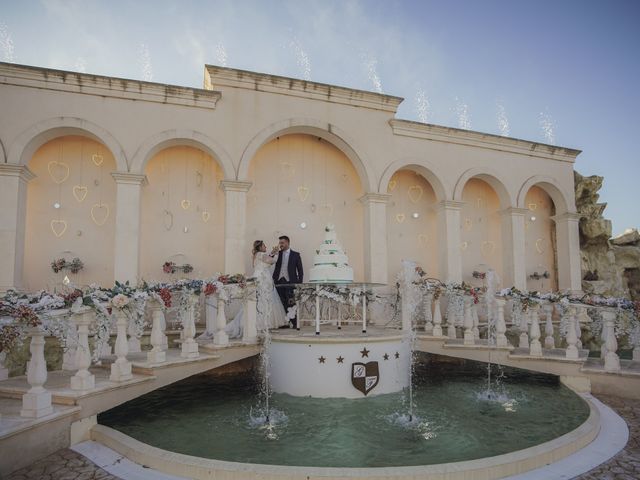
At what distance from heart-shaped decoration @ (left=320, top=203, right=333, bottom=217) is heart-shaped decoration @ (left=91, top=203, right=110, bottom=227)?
5.62 metres

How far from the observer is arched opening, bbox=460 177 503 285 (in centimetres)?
1470

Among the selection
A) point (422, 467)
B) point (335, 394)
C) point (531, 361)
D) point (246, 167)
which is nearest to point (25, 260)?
point (246, 167)

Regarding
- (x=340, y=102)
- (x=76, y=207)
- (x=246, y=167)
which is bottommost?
(x=76, y=207)

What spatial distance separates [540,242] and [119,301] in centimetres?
Result: 1398

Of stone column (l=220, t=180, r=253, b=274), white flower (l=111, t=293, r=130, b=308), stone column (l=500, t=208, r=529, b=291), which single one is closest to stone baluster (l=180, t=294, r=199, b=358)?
white flower (l=111, t=293, r=130, b=308)

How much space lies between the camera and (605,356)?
323 inches

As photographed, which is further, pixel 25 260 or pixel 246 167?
pixel 246 167

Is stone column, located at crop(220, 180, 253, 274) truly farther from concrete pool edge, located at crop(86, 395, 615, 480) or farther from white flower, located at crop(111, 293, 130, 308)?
concrete pool edge, located at crop(86, 395, 615, 480)

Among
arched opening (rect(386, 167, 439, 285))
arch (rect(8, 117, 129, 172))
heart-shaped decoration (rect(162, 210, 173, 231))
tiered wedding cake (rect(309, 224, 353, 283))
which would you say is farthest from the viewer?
arched opening (rect(386, 167, 439, 285))

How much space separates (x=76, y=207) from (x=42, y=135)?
180cm

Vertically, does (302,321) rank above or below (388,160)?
below

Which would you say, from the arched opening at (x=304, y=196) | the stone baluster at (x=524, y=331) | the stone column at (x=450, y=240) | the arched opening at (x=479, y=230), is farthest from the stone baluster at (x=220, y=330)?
the arched opening at (x=479, y=230)

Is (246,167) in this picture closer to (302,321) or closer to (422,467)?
(302,321)

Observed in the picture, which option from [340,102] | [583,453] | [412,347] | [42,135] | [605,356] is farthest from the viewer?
[340,102]
